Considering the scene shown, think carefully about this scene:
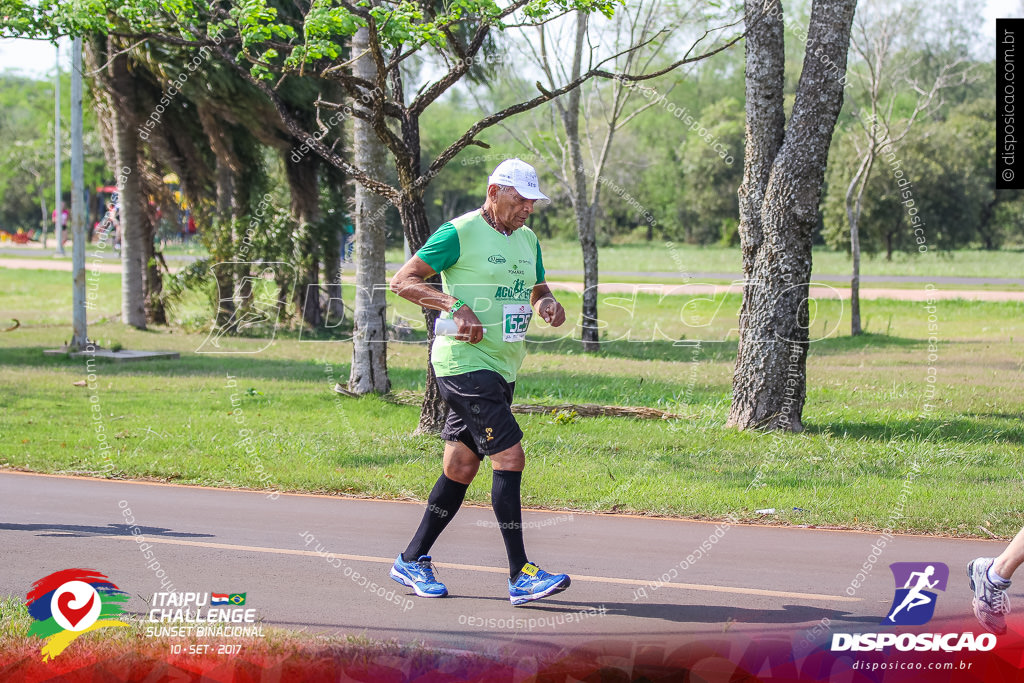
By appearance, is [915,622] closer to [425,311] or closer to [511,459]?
[511,459]

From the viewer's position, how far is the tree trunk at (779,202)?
9953mm

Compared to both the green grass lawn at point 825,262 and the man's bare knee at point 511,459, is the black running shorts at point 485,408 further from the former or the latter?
the green grass lawn at point 825,262

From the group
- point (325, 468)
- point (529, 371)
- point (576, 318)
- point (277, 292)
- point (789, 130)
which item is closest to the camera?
point (325, 468)

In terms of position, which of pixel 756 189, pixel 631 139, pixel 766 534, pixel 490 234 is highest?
pixel 631 139

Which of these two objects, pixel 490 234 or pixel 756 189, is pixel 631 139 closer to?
pixel 756 189

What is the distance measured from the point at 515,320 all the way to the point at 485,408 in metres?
0.50

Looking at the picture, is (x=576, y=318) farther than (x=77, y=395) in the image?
Yes

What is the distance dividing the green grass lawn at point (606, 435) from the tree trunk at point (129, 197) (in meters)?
3.06

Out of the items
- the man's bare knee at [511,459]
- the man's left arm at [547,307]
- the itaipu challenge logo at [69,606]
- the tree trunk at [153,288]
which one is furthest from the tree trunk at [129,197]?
the man's bare knee at [511,459]

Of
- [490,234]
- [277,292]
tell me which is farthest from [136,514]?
[277,292]

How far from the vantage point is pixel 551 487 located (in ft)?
26.3

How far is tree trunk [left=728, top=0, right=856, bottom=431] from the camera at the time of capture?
9953 mm

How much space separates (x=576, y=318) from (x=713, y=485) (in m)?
15.8

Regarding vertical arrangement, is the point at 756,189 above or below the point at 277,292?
above
